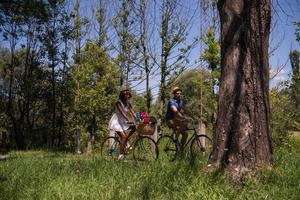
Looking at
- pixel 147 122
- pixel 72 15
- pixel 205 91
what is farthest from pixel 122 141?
pixel 72 15

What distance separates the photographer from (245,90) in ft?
19.9

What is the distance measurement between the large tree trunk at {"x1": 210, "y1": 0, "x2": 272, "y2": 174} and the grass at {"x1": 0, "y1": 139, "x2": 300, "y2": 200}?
0.35m

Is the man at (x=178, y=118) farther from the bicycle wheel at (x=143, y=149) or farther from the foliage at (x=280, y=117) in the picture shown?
the foliage at (x=280, y=117)

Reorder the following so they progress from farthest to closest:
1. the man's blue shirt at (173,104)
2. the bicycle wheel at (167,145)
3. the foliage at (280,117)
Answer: the foliage at (280,117)
the bicycle wheel at (167,145)
the man's blue shirt at (173,104)

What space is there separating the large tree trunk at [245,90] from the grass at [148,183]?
0.35 meters

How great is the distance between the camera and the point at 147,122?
31.8 feet

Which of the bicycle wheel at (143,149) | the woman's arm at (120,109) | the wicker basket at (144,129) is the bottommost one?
the bicycle wheel at (143,149)

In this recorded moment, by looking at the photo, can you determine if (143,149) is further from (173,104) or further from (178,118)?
(173,104)

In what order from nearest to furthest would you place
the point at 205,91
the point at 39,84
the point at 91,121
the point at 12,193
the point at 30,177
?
the point at 12,193 < the point at 30,177 < the point at 205,91 < the point at 91,121 < the point at 39,84

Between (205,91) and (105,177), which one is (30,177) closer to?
(105,177)

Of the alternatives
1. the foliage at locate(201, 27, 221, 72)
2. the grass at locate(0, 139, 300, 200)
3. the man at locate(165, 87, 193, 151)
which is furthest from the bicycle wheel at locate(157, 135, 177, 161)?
the foliage at locate(201, 27, 221, 72)

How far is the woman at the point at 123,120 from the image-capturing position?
9.70 m

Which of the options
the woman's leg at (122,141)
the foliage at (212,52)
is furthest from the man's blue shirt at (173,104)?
the foliage at (212,52)

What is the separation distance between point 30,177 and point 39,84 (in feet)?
62.3
